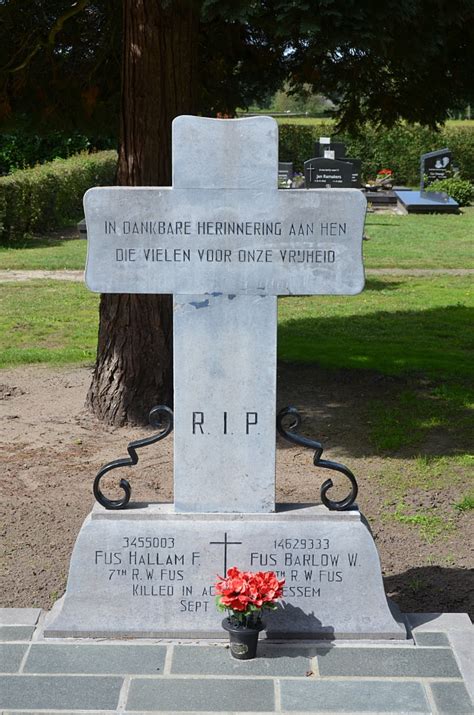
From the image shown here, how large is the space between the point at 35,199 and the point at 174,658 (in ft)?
53.7

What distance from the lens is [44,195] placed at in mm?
20141

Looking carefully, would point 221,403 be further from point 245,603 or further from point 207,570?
point 245,603

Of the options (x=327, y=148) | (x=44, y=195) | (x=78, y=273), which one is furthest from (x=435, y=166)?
(x=78, y=273)

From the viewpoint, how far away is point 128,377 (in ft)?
24.8

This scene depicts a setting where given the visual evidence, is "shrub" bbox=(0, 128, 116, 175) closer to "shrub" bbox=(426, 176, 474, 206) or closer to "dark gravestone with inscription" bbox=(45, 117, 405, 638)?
"shrub" bbox=(426, 176, 474, 206)

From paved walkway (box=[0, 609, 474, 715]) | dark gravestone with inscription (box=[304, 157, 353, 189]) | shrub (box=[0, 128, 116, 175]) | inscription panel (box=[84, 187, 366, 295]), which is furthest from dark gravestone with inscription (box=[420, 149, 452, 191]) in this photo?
paved walkway (box=[0, 609, 474, 715])

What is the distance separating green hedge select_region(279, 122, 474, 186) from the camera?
33000 mm

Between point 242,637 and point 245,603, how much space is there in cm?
15

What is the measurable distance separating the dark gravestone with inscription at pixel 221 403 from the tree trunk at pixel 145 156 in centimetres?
296

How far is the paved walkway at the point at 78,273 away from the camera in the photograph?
14.8 m

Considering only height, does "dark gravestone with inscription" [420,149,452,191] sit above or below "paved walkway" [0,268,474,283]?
above

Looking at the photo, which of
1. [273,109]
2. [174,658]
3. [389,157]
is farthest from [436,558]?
[273,109]

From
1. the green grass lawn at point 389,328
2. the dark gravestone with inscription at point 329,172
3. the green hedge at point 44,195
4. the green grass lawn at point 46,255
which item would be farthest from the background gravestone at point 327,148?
the green grass lawn at point 389,328

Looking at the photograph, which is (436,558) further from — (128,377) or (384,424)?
(128,377)
